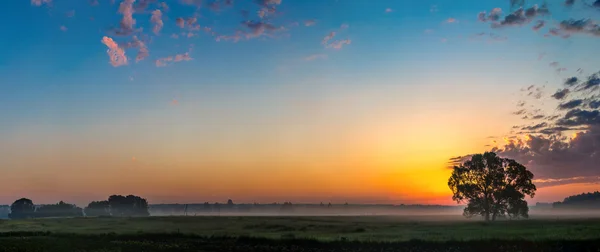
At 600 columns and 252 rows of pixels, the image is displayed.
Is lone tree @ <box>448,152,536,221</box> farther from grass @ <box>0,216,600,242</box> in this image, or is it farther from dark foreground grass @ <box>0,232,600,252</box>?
dark foreground grass @ <box>0,232,600,252</box>

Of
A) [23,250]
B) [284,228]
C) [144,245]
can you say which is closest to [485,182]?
[284,228]

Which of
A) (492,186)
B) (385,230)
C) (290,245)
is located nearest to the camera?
(290,245)

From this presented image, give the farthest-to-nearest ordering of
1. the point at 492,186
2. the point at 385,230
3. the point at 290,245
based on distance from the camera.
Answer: the point at 492,186 → the point at 385,230 → the point at 290,245

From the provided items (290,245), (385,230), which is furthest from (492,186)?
(290,245)

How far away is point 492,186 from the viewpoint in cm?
10369

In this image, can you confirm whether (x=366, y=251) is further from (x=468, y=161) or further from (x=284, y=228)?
(x=468, y=161)

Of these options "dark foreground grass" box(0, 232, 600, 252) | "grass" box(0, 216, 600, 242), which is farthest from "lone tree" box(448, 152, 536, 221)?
"dark foreground grass" box(0, 232, 600, 252)

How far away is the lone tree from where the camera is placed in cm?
10169

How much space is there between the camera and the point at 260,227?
9719 cm

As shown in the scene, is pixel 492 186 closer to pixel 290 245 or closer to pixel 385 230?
pixel 385 230

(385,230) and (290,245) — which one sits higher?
(290,245)

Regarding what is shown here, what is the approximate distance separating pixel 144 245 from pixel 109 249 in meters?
4.90

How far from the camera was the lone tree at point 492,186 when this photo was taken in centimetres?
10169

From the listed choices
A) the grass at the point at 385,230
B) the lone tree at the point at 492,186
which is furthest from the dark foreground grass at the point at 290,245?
the lone tree at the point at 492,186
